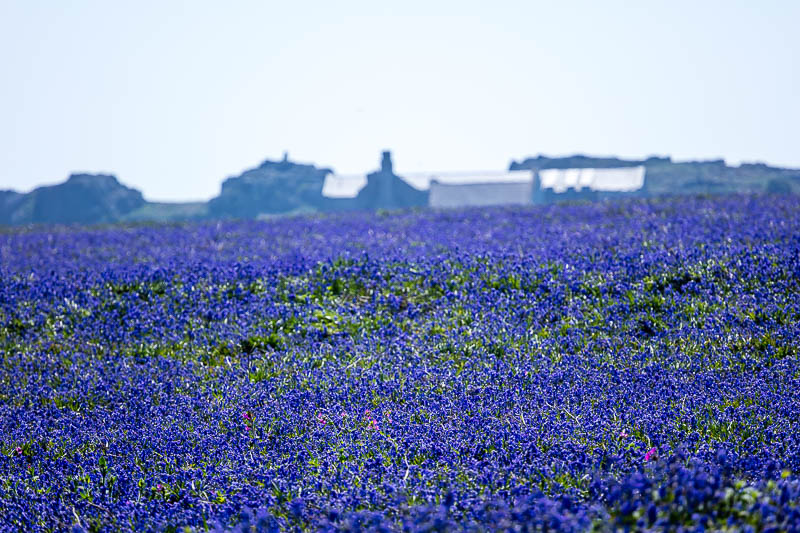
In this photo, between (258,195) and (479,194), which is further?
(258,195)

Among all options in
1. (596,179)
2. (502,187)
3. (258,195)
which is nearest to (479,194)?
(502,187)

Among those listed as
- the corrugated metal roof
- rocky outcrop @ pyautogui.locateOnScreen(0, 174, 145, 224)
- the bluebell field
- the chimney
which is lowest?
the bluebell field

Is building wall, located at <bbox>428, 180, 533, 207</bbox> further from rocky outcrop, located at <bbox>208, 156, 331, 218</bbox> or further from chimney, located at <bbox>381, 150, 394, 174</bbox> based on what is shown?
rocky outcrop, located at <bbox>208, 156, 331, 218</bbox>

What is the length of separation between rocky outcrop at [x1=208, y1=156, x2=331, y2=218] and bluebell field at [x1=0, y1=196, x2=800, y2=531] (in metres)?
50.4

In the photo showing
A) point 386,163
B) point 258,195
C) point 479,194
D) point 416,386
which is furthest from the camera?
point 258,195

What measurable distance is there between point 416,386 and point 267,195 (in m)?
61.3

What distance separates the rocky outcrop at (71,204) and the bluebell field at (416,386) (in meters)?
54.3

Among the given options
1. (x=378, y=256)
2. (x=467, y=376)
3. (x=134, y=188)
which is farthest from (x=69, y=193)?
(x=467, y=376)

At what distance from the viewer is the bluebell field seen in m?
3.82

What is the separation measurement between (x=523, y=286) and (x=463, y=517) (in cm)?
647

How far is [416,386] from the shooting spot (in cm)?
638

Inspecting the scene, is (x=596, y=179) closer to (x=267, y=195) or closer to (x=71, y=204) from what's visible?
(x=267, y=195)

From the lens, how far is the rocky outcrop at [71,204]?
63938 millimetres

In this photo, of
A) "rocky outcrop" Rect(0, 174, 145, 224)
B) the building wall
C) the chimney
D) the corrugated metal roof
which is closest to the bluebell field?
the building wall
